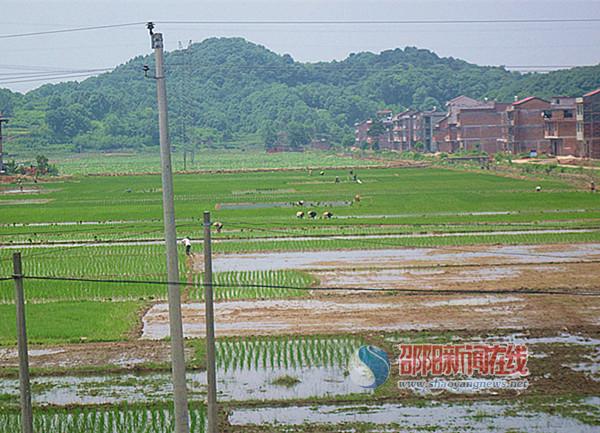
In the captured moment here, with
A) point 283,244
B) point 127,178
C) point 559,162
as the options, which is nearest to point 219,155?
point 127,178

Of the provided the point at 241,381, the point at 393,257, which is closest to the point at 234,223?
the point at 393,257

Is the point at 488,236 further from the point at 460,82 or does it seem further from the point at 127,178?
the point at 460,82

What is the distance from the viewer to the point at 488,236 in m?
28.7

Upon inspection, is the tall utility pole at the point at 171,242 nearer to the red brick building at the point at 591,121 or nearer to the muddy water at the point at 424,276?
the muddy water at the point at 424,276

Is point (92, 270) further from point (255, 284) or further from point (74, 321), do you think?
point (74, 321)

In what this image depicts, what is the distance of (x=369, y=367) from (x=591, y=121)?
162 feet

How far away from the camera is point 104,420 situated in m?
11.8

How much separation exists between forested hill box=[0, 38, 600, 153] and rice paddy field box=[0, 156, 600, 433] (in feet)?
166

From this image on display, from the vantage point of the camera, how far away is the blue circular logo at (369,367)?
13.6 m

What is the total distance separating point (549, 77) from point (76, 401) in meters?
122

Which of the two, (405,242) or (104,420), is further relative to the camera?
(405,242)

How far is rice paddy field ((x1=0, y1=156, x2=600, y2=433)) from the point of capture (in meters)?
12.1

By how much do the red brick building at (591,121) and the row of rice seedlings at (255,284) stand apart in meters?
42.5

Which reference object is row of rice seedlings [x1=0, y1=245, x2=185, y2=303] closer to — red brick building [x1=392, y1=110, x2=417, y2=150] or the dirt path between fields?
the dirt path between fields
